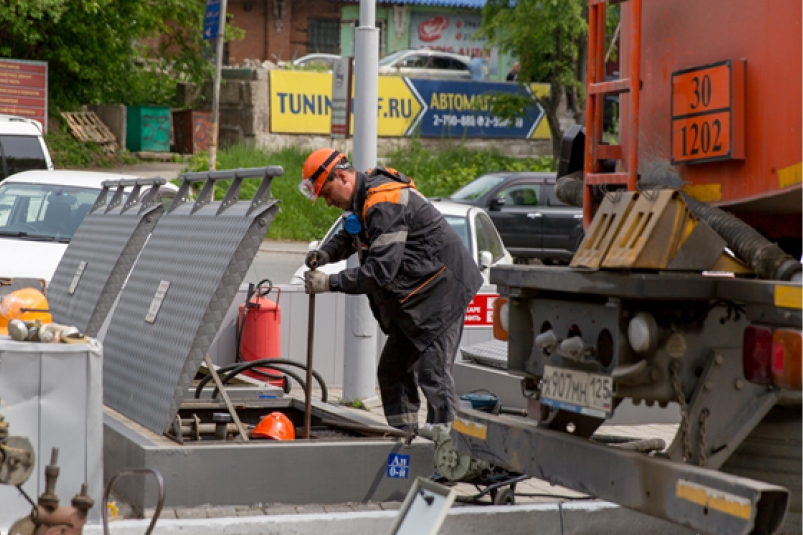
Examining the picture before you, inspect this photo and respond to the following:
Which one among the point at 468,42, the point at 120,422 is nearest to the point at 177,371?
the point at 120,422

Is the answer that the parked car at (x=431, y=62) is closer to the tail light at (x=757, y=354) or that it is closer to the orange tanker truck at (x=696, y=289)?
the orange tanker truck at (x=696, y=289)

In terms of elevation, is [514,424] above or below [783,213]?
below

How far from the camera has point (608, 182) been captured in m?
4.69

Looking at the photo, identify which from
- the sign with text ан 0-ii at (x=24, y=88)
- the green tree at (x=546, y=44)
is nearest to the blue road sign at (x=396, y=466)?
the sign with text ан 0-ii at (x=24, y=88)

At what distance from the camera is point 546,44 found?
24.7 meters

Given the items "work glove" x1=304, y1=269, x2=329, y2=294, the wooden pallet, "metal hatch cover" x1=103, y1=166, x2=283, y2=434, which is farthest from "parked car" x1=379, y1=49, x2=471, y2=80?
"work glove" x1=304, y1=269, x2=329, y2=294

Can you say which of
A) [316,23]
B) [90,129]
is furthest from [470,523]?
[316,23]

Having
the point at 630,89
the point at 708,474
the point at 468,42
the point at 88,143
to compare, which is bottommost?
the point at 708,474

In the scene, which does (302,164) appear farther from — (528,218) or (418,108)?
(528,218)

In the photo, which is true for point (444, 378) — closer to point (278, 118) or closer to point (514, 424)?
point (514, 424)

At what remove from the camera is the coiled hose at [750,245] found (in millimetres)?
3891

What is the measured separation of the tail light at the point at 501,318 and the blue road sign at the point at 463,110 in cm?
2206

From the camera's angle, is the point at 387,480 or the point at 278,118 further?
the point at 278,118

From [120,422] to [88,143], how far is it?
22.3m
